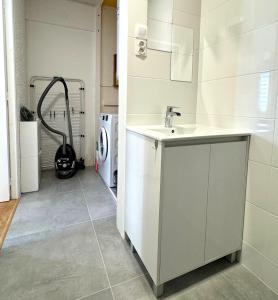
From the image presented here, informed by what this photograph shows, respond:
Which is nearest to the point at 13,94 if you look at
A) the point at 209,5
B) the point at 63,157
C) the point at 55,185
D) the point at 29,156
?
the point at 29,156

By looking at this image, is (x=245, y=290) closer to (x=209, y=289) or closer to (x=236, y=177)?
(x=209, y=289)

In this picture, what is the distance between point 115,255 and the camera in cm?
157

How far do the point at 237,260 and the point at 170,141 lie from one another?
110 centimetres

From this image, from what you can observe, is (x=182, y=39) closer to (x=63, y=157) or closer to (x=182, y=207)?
(x=182, y=207)

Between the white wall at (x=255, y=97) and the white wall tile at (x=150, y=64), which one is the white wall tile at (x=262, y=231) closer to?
the white wall at (x=255, y=97)

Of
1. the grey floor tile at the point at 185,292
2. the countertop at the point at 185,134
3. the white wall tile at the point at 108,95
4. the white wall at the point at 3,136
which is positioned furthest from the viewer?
the white wall tile at the point at 108,95

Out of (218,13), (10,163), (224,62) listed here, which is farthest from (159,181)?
(10,163)

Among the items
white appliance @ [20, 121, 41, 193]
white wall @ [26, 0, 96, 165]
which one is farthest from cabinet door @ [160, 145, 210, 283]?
white wall @ [26, 0, 96, 165]

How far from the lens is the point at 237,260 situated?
154 cm

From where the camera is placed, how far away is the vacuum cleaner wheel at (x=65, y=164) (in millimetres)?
3170

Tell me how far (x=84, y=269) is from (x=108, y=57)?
341 centimetres

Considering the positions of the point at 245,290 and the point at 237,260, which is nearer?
the point at 245,290

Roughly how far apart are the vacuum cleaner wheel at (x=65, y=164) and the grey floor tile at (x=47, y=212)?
60cm

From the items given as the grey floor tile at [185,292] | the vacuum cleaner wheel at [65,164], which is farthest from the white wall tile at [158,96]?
the vacuum cleaner wheel at [65,164]
